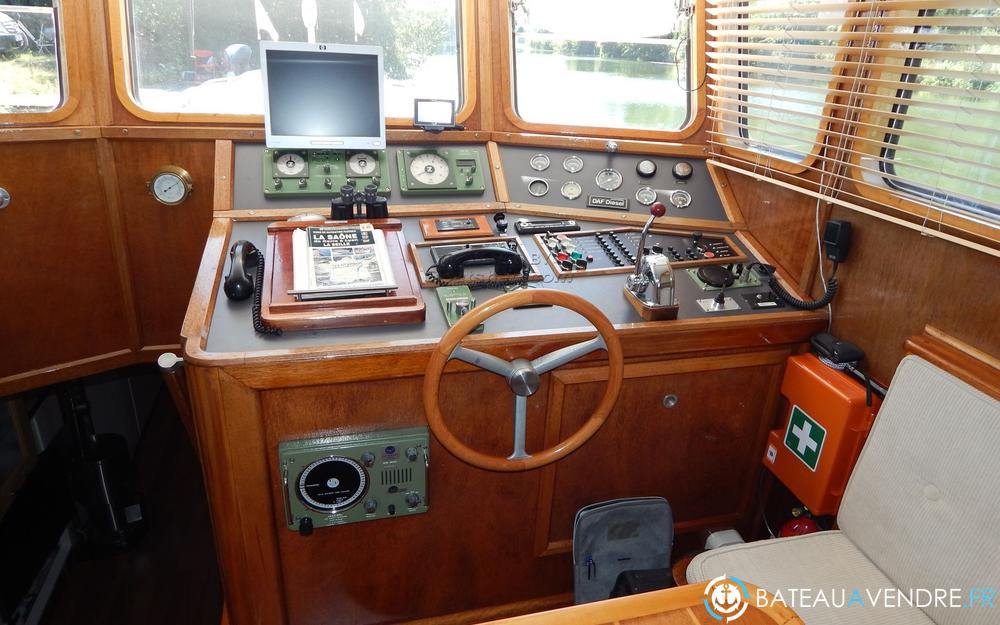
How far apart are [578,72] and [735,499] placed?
143 centimetres

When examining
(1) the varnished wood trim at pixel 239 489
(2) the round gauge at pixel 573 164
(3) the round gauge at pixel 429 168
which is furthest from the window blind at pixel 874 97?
(1) the varnished wood trim at pixel 239 489

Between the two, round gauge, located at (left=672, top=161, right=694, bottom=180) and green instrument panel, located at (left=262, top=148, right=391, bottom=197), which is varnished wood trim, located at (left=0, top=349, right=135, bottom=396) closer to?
green instrument panel, located at (left=262, top=148, right=391, bottom=197)

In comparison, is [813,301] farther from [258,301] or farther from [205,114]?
[205,114]

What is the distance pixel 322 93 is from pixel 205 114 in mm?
439

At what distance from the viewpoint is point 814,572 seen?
133 cm

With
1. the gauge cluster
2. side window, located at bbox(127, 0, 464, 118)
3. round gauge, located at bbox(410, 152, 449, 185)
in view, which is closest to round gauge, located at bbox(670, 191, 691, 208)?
the gauge cluster

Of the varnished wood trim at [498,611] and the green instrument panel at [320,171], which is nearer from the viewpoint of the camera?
the varnished wood trim at [498,611]

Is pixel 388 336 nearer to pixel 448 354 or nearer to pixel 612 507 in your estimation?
pixel 448 354

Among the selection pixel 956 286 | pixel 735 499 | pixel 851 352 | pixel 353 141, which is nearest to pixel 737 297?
pixel 851 352

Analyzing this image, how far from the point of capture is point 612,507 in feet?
5.51

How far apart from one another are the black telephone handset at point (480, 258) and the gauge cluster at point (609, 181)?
50cm

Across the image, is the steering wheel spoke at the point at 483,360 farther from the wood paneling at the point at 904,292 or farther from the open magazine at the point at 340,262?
the wood paneling at the point at 904,292

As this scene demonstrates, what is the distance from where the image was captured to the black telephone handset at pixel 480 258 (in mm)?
1569

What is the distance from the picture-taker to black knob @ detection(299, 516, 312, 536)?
4.77ft
